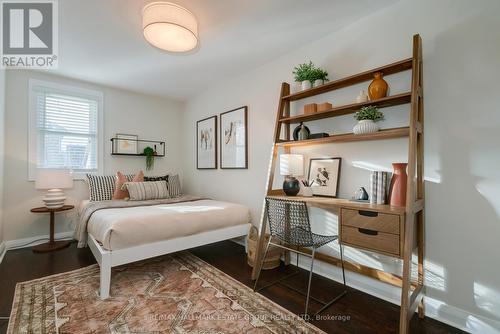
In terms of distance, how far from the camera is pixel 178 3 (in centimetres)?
188

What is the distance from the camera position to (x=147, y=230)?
2135mm

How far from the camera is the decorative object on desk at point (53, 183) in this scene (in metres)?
2.83

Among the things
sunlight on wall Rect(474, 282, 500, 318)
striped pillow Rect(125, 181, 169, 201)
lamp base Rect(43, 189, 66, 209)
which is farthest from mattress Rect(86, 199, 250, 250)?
sunlight on wall Rect(474, 282, 500, 318)

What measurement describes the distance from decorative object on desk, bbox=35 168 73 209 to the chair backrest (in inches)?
103

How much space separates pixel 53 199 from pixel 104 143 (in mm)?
1131

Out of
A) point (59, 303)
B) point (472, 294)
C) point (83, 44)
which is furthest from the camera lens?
point (83, 44)

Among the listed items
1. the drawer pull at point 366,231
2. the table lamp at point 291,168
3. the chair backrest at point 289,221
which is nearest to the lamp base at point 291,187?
the table lamp at point 291,168

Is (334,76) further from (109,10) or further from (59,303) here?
(59,303)

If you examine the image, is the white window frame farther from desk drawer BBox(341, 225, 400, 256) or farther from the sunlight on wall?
the sunlight on wall

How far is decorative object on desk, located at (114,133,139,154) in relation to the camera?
385 centimetres

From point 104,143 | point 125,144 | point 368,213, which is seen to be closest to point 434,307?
point 368,213

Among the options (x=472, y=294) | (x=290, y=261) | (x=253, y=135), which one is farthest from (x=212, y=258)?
(x=472, y=294)

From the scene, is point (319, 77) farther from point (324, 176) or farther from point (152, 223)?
point (152, 223)

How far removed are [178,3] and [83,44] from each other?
53.3 inches
